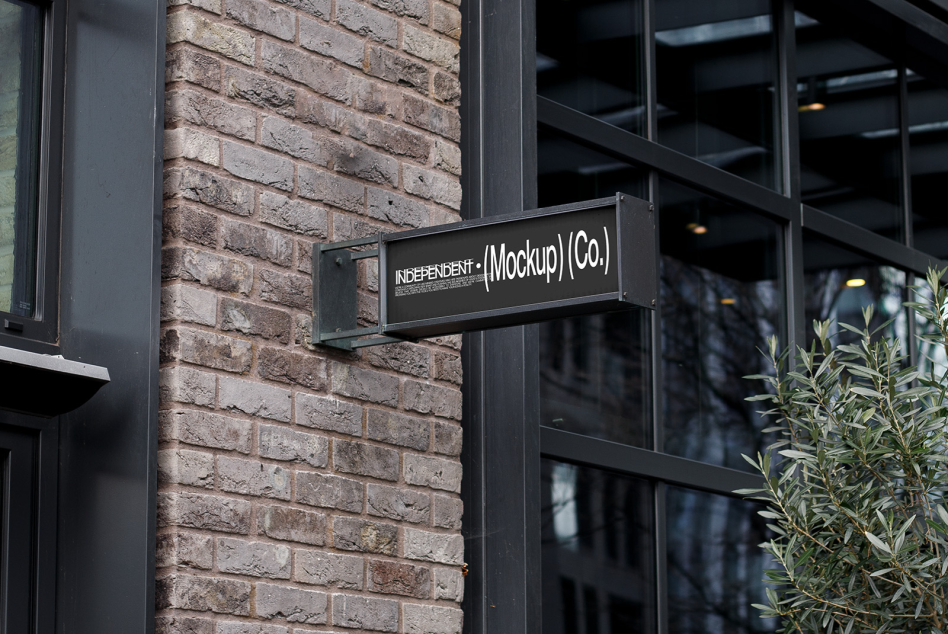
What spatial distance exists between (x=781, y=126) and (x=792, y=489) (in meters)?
2.58

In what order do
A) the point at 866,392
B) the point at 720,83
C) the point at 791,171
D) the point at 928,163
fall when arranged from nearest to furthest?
the point at 866,392
the point at 720,83
the point at 791,171
the point at 928,163

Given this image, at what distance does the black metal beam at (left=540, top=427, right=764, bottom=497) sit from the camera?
15.9 ft

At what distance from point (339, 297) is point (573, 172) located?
1.59 meters

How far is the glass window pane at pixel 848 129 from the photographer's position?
6668mm

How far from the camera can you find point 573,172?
5.18 m

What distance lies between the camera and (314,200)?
12.8 ft

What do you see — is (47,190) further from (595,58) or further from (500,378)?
(595,58)

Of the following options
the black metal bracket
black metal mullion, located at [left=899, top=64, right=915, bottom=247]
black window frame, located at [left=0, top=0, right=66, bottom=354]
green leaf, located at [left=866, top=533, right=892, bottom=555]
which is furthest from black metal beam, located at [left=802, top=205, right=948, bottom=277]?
black window frame, located at [left=0, top=0, right=66, bottom=354]

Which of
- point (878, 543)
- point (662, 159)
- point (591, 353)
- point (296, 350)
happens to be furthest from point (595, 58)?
point (878, 543)

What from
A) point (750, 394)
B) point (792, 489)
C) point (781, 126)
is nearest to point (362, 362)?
point (792, 489)

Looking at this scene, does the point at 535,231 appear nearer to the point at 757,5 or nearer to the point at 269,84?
the point at 269,84

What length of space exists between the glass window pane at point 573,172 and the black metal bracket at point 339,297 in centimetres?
129

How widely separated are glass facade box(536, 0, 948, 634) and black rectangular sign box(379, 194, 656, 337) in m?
1.24

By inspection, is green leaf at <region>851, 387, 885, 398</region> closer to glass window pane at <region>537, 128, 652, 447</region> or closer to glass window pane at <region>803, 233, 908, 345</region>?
glass window pane at <region>537, 128, 652, 447</region>
